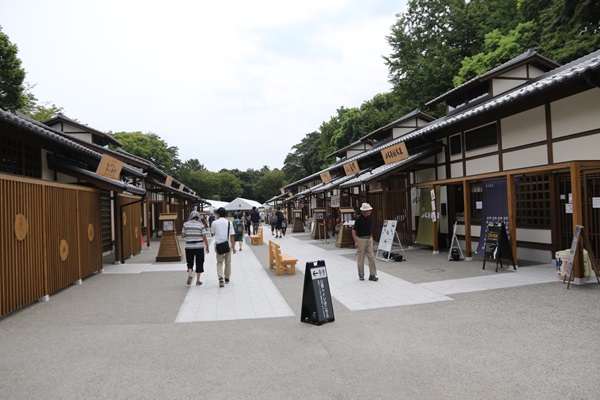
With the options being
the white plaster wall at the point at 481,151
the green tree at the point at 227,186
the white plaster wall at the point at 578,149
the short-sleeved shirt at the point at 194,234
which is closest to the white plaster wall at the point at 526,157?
the white plaster wall at the point at 578,149

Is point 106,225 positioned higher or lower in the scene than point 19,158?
lower

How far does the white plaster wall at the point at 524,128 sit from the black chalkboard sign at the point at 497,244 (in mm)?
2343

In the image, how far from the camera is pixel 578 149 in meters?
8.28

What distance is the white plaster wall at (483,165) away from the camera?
10.9 meters

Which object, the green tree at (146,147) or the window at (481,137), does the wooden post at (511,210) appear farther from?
the green tree at (146,147)

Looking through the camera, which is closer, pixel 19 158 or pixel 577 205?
pixel 577 205

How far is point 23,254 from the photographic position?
6.39m

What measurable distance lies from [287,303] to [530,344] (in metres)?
3.67

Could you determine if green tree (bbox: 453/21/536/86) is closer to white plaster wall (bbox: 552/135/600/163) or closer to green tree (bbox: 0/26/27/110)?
white plaster wall (bbox: 552/135/600/163)

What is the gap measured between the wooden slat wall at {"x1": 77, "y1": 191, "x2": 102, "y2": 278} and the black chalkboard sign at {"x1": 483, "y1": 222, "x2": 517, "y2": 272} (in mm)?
9669

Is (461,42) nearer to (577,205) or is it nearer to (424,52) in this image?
(424,52)

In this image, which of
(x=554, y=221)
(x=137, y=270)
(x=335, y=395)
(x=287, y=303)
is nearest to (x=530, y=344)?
(x=335, y=395)

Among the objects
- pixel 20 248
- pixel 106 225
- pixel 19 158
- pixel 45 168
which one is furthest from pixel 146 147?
pixel 20 248

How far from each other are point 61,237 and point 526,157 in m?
11.0
